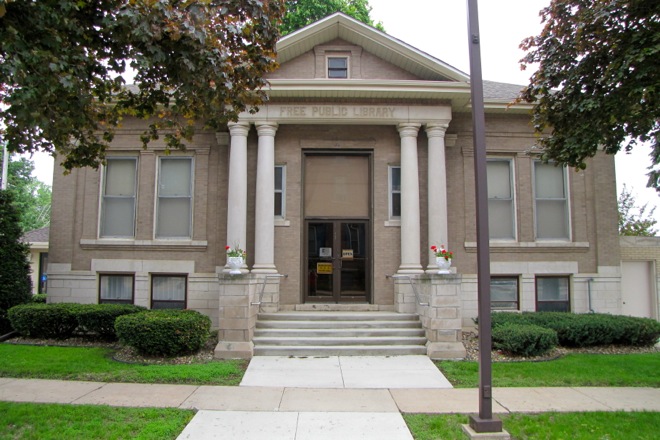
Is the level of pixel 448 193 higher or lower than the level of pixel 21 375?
higher

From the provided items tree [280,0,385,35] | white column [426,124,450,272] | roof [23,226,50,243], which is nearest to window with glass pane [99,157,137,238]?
white column [426,124,450,272]

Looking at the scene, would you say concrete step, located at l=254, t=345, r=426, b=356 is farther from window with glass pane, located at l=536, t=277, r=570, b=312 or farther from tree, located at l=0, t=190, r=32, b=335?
tree, located at l=0, t=190, r=32, b=335

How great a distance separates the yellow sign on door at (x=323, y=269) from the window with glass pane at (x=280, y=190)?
1738 mm

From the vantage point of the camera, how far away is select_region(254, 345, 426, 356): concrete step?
35.7 feet

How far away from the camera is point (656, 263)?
15539mm

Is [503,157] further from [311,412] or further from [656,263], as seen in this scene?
[311,412]

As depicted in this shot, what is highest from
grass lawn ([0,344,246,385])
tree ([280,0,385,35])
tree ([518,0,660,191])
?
tree ([280,0,385,35])

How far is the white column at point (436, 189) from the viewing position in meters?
13.5

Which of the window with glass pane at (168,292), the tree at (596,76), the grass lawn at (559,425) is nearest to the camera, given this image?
the grass lawn at (559,425)

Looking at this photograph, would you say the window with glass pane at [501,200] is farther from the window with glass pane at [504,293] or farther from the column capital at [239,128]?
the column capital at [239,128]

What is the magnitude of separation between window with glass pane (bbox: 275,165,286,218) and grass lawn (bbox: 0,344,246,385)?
4933 millimetres

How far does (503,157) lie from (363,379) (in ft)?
29.2

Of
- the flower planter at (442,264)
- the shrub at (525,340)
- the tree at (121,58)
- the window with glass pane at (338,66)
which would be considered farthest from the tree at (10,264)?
the shrub at (525,340)

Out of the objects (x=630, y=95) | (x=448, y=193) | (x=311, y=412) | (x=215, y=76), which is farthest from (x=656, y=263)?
(x=215, y=76)
